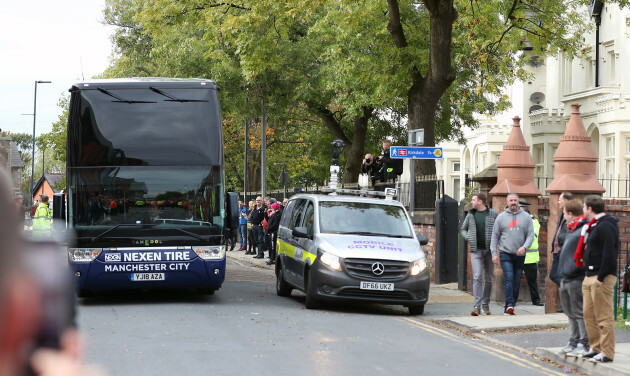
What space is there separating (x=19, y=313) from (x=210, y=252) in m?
14.3

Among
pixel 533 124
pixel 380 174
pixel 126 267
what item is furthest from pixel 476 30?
pixel 533 124

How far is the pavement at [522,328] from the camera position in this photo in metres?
9.79

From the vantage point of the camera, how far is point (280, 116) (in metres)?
38.5

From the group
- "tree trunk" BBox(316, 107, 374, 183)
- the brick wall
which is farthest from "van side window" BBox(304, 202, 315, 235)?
"tree trunk" BBox(316, 107, 374, 183)

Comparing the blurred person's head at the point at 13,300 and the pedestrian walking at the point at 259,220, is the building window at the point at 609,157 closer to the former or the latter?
the pedestrian walking at the point at 259,220

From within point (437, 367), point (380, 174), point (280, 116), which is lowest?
point (437, 367)

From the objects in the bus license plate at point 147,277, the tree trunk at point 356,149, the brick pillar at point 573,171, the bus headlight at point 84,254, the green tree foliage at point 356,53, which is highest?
the green tree foliage at point 356,53

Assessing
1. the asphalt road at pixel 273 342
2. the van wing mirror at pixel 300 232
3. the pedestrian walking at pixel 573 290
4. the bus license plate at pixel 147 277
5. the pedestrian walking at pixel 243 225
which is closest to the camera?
the asphalt road at pixel 273 342

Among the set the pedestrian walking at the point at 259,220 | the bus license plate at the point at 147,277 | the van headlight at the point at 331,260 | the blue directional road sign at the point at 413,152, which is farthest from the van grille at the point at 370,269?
the pedestrian walking at the point at 259,220

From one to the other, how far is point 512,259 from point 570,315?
4.42 meters

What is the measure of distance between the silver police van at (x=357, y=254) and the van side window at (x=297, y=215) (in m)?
0.07

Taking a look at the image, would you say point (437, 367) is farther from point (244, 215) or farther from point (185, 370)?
point (244, 215)

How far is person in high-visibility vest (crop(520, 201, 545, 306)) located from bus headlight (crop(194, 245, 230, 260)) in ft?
17.0

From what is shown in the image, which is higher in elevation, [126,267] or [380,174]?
[380,174]
